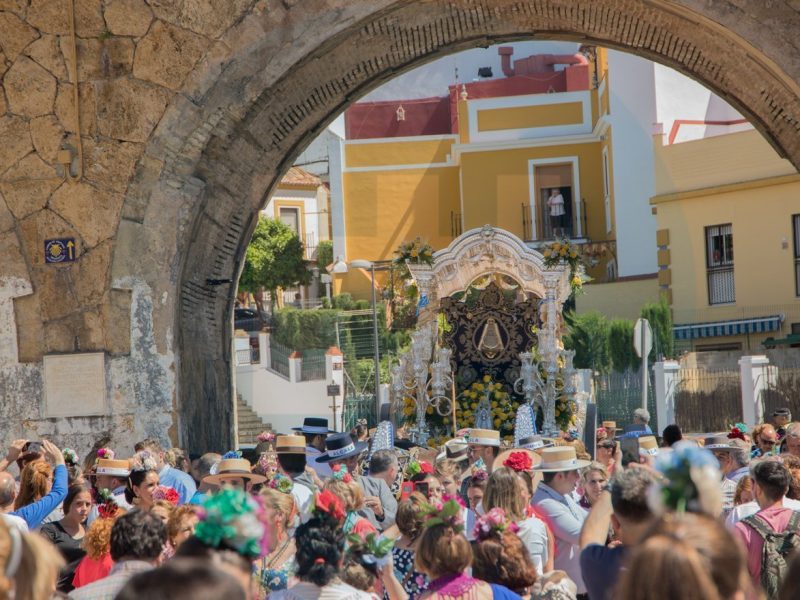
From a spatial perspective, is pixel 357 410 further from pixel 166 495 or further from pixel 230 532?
pixel 230 532

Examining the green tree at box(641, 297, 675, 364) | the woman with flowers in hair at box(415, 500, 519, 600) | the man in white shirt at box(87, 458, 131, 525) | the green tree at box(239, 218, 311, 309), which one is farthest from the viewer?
the green tree at box(239, 218, 311, 309)

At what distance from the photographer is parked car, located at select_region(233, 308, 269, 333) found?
40.2m

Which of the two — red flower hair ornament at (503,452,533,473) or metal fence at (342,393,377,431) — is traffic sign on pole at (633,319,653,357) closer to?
red flower hair ornament at (503,452,533,473)

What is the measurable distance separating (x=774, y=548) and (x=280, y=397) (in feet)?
85.1

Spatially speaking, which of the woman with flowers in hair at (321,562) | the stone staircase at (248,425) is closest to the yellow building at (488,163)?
the stone staircase at (248,425)

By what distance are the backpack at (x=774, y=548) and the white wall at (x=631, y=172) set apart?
27.6 m

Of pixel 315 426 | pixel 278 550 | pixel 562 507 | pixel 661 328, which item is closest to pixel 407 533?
pixel 278 550

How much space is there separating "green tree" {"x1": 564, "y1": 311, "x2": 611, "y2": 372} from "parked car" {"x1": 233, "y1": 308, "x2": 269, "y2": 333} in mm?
12762

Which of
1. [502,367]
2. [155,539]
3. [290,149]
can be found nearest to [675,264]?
[502,367]

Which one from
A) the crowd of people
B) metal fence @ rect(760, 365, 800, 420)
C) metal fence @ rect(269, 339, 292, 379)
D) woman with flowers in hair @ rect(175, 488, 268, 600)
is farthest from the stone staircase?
woman with flowers in hair @ rect(175, 488, 268, 600)

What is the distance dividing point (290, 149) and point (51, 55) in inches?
74.4

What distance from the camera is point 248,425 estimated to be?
29766 mm

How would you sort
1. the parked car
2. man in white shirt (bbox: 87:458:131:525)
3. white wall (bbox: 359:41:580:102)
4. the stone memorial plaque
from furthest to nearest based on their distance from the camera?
the parked car < white wall (bbox: 359:41:580:102) < the stone memorial plaque < man in white shirt (bbox: 87:458:131:525)

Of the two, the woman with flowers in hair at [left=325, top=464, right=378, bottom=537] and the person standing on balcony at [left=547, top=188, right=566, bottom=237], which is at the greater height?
the person standing on balcony at [left=547, top=188, right=566, bottom=237]
